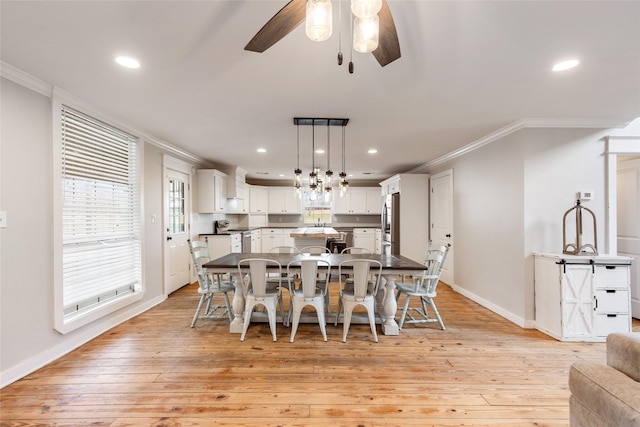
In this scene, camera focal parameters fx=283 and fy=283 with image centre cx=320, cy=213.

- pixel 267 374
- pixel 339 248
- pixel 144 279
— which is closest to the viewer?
pixel 267 374

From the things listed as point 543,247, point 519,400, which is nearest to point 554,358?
point 519,400

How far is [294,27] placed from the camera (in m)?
1.23

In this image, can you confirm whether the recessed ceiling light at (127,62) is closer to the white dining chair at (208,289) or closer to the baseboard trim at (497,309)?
the white dining chair at (208,289)

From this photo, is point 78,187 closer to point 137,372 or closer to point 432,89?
point 137,372

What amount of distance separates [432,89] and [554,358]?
103 inches

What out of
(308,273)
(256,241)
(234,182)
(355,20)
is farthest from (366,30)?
(256,241)

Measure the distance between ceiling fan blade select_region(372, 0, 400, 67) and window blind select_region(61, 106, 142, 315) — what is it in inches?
113

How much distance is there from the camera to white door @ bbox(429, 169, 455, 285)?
4.90 m

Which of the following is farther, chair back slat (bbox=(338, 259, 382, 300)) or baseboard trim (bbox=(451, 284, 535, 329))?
baseboard trim (bbox=(451, 284, 535, 329))

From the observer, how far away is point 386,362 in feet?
7.97

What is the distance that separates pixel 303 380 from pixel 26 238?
242cm

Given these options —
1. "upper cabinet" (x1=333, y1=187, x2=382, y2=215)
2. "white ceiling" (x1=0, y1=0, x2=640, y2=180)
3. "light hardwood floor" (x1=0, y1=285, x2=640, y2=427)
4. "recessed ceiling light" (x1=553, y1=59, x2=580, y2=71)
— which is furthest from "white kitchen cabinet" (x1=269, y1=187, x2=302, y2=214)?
"recessed ceiling light" (x1=553, y1=59, x2=580, y2=71)

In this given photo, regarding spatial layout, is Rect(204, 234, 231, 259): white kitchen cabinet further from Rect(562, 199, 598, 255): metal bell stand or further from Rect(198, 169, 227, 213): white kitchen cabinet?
Rect(562, 199, 598, 255): metal bell stand

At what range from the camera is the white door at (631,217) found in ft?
11.2
